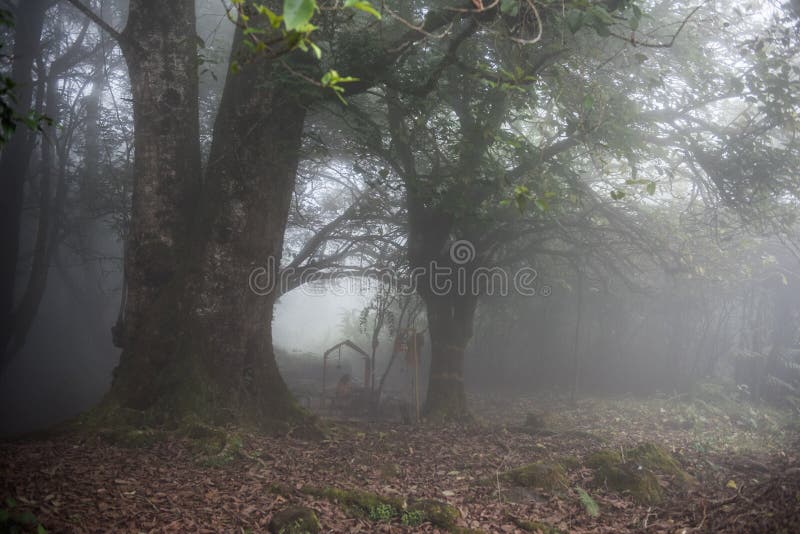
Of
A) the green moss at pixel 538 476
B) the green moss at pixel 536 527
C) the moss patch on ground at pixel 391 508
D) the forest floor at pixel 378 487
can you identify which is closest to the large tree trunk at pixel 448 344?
the forest floor at pixel 378 487

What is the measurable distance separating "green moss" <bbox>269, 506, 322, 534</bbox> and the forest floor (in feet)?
0.04

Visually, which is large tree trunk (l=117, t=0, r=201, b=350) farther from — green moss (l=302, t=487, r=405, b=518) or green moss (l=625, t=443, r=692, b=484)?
green moss (l=625, t=443, r=692, b=484)

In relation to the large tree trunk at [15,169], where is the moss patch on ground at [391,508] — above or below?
below

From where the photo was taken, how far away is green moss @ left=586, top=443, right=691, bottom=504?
4891mm

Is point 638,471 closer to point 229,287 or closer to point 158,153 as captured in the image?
point 229,287

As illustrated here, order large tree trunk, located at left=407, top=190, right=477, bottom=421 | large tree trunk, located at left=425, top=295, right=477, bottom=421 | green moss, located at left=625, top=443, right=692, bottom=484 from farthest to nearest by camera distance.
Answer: large tree trunk, located at left=425, top=295, right=477, bottom=421
large tree trunk, located at left=407, top=190, right=477, bottom=421
green moss, located at left=625, top=443, right=692, bottom=484

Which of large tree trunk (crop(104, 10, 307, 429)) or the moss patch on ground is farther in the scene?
large tree trunk (crop(104, 10, 307, 429))

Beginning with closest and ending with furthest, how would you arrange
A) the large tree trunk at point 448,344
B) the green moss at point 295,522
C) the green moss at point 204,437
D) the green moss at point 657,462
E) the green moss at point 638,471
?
the green moss at point 295,522
the green moss at point 638,471
the green moss at point 204,437
the green moss at point 657,462
the large tree trunk at point 448,344

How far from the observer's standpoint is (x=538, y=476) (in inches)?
200

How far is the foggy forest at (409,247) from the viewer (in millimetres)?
4258

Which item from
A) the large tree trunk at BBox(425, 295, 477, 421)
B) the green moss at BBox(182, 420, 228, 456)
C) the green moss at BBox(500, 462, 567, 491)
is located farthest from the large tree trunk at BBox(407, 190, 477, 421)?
the green moss at BBox(182, 420, 228, 456)

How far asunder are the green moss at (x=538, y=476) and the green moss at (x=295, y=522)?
2121mm

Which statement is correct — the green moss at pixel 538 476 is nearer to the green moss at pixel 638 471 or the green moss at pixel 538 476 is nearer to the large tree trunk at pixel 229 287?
the green moss at pixel 638 471

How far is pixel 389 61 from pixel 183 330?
372cm
